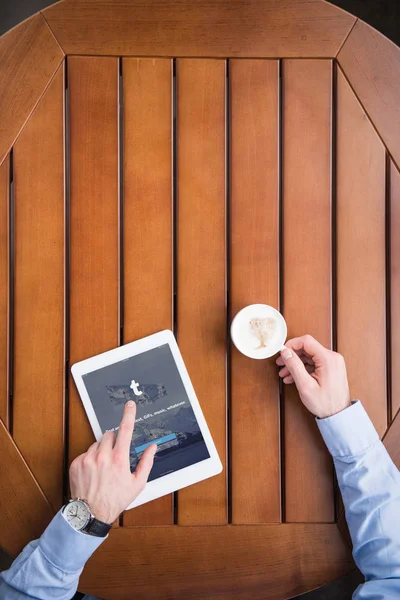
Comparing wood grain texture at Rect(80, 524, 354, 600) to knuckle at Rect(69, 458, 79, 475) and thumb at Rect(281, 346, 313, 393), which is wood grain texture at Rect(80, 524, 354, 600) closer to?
knuckle at Rect(69, 458, 79, 475)

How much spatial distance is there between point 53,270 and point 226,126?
0.41 m

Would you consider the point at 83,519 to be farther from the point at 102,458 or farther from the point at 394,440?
the point at 394,440

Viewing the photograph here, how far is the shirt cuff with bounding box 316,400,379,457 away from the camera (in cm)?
82

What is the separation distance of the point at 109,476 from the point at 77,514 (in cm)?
8

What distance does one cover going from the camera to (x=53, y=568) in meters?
0.76

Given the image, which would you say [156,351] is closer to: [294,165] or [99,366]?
[99,366]

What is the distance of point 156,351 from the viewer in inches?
33.5

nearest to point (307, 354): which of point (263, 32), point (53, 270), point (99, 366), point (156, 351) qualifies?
point (156, 351)

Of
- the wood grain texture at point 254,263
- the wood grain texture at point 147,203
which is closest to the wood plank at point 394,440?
the wood grain texture at point 254,263

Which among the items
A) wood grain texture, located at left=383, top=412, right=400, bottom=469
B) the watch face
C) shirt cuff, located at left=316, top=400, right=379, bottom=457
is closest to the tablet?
the watch face

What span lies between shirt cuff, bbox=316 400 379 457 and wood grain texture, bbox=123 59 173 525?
323mm

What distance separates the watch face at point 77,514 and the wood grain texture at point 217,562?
4.1 inches

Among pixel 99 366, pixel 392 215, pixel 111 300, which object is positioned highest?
pixel 392 215

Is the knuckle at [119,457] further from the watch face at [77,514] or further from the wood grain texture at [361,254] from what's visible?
the wood grain texture at [361,254]
